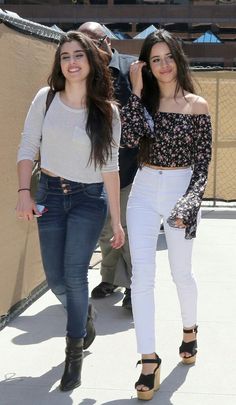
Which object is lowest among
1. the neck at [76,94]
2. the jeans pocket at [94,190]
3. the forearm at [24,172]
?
the jeans pocket at [94,190]

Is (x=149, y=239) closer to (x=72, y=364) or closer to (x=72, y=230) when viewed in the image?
(x=72, y=230)

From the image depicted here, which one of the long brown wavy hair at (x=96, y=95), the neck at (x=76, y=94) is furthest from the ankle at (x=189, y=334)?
the neck at (x=76, y=94)

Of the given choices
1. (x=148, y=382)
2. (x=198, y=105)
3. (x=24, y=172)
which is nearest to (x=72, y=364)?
(x=148, y=382)

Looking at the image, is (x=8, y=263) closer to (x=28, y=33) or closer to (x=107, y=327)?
(x=107, y=327)

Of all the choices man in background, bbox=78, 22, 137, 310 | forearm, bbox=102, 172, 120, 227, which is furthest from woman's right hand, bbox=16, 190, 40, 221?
man in background, bbox=78, 22, 137, 310

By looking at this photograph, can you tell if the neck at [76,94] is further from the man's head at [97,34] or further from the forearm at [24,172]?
the man's head at [97,34]

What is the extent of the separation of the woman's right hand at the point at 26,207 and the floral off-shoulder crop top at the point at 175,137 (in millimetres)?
657

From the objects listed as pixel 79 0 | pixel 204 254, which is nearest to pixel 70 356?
pixel 204 254

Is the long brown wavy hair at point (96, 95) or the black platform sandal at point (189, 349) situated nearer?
the long brown wavy hair at point (96, 95)

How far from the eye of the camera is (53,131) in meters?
3.29

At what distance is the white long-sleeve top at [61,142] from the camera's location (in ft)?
10.8

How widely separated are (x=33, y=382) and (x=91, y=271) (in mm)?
2614

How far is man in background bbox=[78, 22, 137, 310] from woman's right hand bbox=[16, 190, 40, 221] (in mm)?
1324

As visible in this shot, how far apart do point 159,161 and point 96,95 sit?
52 cm
